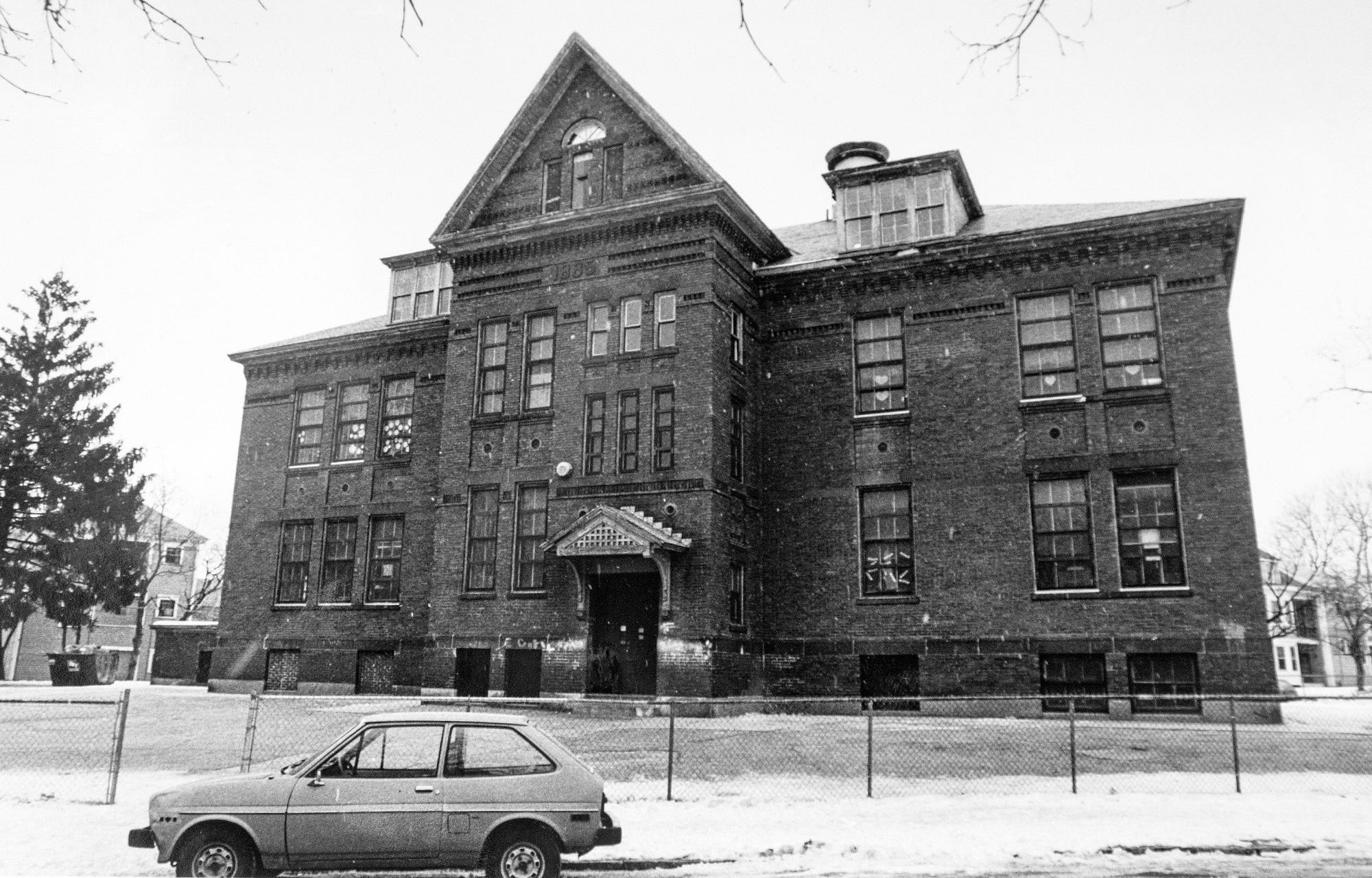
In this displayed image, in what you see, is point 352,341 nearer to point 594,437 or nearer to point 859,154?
point 594,437

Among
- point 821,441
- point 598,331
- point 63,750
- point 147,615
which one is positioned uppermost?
point 598,331

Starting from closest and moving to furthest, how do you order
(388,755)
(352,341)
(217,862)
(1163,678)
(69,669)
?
(217,862)
(388,755)
(1163,678)
(352,341)
(69,669)

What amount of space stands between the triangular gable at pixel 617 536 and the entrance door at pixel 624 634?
1.36m

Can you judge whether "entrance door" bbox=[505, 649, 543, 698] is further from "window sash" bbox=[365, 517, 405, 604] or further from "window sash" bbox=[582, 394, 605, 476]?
"window sash" bbox=[365, 517, 405, 604]

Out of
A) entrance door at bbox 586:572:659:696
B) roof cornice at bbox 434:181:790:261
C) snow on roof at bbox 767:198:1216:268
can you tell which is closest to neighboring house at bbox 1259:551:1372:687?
snow on roof at bbox 767:198:1216:268

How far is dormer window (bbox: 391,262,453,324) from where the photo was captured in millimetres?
30969

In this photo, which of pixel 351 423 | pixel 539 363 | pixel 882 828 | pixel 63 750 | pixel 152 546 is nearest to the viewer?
pixel 882 828

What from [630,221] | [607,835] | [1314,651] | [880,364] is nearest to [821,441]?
[880,364]

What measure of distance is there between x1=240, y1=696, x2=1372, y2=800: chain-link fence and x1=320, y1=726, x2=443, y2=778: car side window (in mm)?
3443

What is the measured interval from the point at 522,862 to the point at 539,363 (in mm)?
18408

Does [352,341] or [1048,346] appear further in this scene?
[352,341]

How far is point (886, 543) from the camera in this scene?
23.8 metres

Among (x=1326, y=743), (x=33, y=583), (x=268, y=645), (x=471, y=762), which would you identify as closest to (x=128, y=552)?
(x=33, y=583)

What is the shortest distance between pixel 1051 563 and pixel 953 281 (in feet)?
23.0
